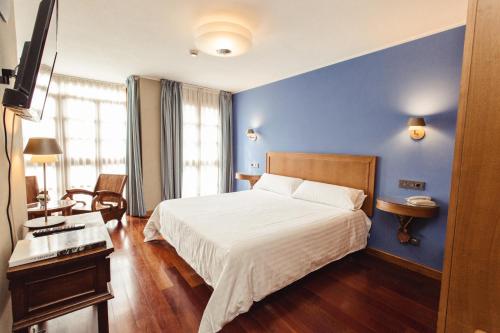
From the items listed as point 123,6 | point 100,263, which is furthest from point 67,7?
point 100,263

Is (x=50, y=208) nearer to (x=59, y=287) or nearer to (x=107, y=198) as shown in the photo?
(x=107, y=198)

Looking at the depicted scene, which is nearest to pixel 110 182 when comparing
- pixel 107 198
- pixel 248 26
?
pixel 107 198

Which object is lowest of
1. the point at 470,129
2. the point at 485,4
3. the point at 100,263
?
the point at 100,263

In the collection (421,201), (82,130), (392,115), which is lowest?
(421,201)

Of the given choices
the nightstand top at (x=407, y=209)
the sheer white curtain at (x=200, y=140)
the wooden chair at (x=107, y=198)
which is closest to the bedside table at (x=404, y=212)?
the nightstand top at (x=407, y=209)

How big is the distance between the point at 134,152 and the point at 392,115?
4031mm

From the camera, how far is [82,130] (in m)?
4.06

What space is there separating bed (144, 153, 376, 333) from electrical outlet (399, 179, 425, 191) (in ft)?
1.09

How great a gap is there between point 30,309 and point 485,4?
2074mm

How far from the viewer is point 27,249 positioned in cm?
113

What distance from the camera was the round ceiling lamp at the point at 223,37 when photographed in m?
2.17

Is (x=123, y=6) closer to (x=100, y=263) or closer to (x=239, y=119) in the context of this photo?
(x=100, y=263)

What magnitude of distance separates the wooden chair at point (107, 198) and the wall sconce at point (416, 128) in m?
4.10

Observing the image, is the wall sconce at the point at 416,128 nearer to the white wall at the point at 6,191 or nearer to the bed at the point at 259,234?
the bed at the point at 259,234
